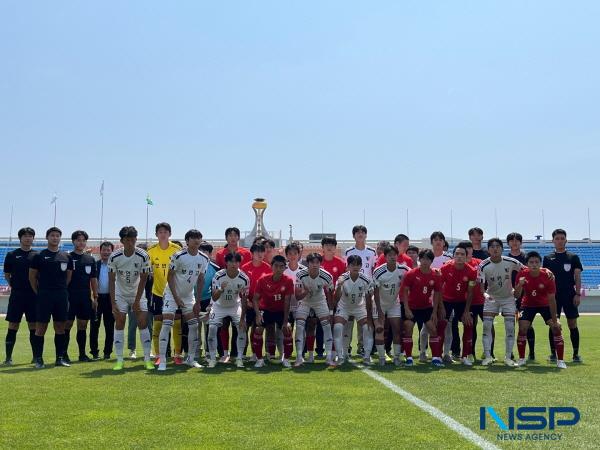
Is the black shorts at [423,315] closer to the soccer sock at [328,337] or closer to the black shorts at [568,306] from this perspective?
the soccer sock at [328,337]

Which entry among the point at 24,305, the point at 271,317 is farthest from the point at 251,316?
the point at 24,305

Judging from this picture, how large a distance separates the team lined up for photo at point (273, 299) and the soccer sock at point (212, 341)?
22 mm

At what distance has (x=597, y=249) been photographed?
175ft

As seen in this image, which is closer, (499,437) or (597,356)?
(499,437)

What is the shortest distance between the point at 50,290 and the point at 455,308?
665cm

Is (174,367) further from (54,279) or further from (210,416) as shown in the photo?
(210,416)

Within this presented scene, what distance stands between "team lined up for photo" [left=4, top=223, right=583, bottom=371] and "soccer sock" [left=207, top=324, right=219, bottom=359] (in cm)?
2

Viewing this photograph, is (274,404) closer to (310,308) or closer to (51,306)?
(310,308)

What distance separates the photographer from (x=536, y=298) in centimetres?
986

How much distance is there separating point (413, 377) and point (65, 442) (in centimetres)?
477

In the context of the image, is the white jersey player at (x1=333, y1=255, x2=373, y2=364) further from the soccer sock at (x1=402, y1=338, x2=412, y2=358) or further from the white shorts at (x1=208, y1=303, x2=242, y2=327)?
the white shorts at (x1=208, y1=303, x2=242, y2=327)

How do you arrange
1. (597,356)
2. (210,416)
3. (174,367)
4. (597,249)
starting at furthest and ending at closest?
(597,249) → (597,356) → (174,367) → (210,416)

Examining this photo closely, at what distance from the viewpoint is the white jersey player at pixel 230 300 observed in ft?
30.3

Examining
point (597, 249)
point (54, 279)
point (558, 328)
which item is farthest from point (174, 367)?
point (597, 249)
